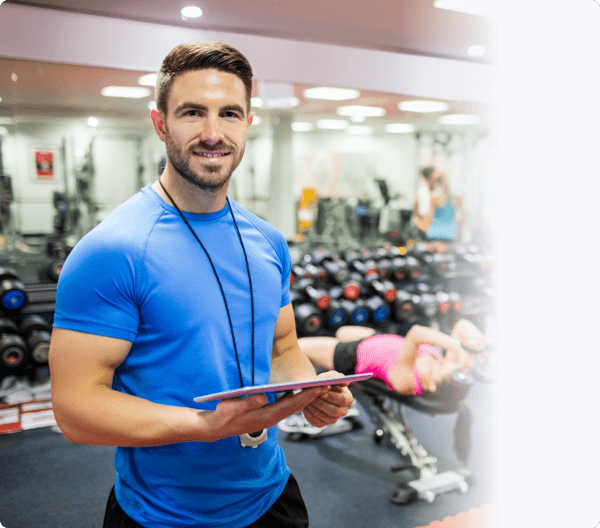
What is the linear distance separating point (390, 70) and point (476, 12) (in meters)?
1.14

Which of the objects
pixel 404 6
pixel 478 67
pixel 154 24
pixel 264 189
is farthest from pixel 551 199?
pixel 264 189

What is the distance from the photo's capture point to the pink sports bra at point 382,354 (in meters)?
2.40

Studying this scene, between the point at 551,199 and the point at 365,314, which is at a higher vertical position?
the point at 551,199

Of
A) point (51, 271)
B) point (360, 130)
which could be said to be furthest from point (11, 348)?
point (360, 130)

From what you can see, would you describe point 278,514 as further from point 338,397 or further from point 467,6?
point 467,6

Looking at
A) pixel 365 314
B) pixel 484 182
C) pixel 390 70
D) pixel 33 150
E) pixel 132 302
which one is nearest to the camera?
pixel 132 302

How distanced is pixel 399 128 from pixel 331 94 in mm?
2760

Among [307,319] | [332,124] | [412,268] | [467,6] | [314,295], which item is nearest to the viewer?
[467,6]

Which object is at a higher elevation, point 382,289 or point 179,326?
point 179,326

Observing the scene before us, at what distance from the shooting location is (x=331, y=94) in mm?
4691

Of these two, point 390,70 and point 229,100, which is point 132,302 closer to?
point 229,100

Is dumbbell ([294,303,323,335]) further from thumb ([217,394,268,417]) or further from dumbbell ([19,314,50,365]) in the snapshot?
thumb ([217,394,268,417])

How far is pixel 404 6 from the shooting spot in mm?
2738

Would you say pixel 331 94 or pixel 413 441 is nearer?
pixel 413 441
